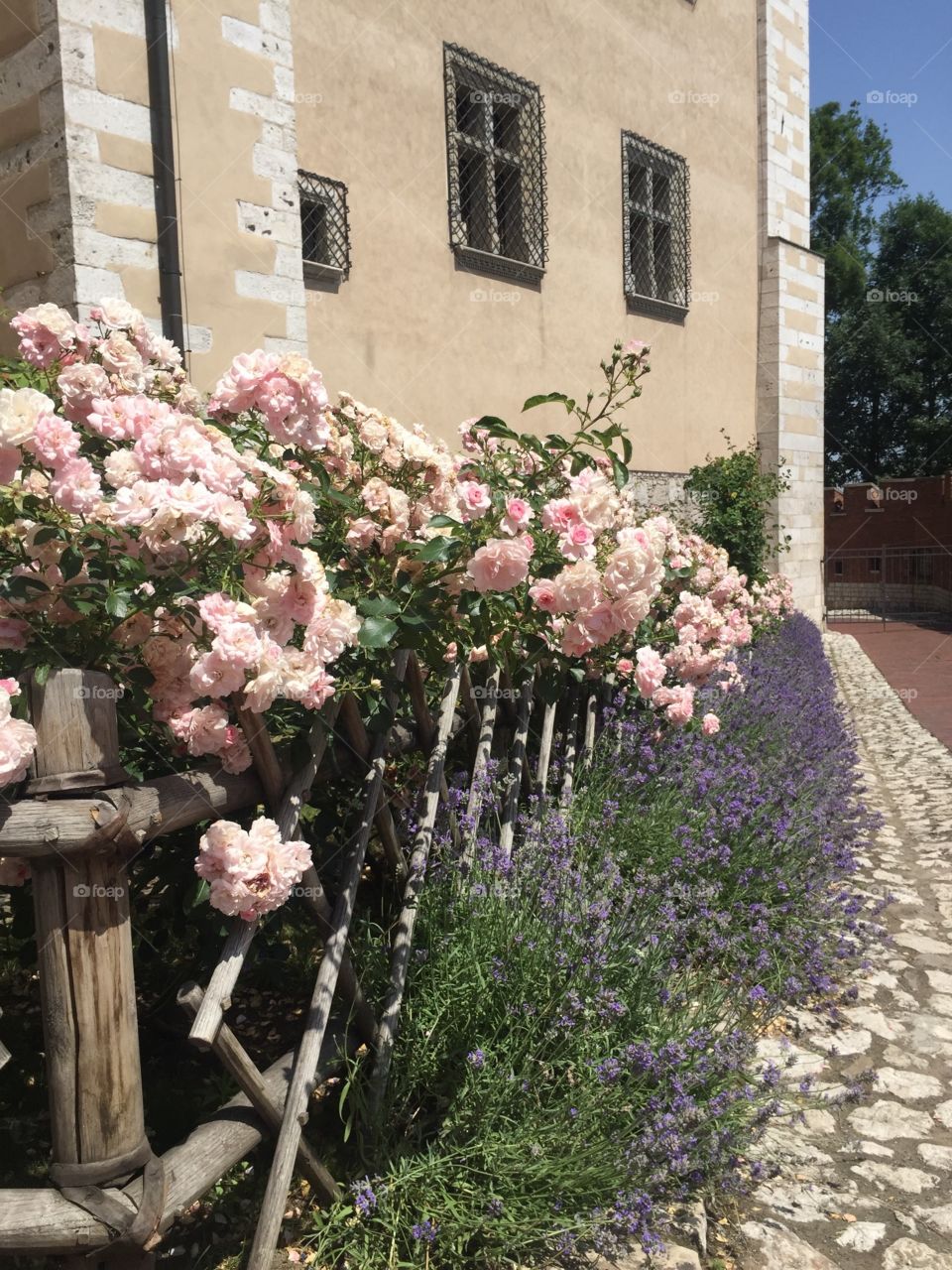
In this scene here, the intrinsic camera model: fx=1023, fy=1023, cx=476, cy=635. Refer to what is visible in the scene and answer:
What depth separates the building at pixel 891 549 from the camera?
893 inches

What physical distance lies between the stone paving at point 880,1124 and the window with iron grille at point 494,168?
603 cm

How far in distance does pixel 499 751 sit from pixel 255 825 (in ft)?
5.40

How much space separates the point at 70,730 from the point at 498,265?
7732mm

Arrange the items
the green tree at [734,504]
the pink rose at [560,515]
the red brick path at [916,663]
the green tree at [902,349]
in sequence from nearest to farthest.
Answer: the pink rose at [560,515], the red brick path at [916,663], the green tree at [734,504], the green tree at [902,349]

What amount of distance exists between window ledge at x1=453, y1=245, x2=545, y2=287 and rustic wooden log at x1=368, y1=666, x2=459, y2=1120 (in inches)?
245

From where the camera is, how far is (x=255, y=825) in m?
1.90

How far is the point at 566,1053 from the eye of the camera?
7.75ft

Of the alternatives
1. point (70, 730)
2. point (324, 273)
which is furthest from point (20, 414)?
point (324, 273)

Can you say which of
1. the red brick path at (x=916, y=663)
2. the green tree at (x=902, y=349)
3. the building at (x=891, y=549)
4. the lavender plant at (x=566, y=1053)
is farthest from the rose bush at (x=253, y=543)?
the green tree at (x=902, y=349)

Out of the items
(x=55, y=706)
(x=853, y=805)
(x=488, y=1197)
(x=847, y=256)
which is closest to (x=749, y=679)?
(x=853, y=805)

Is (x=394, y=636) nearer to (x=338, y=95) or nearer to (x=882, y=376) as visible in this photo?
(x=338, y=95)

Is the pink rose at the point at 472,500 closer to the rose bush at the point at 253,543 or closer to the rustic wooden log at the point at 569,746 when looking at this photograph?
the rose bush at the point at 253,543

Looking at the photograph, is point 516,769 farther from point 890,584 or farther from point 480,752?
point 890,584

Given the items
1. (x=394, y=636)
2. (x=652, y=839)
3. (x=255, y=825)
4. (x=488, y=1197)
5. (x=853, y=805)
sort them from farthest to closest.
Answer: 1. (x=853, y=805)
2. (x=652, y=839)
3. (x=394, y=636)
4. (x=488, y=1197)
5. (x=255, y=825)
